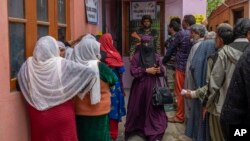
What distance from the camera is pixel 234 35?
4.15 metres

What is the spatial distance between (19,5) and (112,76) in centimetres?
129

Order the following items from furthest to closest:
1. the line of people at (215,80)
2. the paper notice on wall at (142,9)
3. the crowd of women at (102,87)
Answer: the paper notice on wall at (142,9) → the crowd of women at (102,87) → the line of people at (215,80)

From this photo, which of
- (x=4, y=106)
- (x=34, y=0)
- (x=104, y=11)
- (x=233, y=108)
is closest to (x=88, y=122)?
(x=4, y=106)

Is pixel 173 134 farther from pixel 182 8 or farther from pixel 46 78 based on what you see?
pixel 182 8

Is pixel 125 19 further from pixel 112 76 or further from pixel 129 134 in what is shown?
pixel 112 76

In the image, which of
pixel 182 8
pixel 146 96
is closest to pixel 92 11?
pixel 146 96

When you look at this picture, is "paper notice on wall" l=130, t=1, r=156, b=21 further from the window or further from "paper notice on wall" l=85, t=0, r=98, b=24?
the window

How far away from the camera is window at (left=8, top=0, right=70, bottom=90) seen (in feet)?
13.0

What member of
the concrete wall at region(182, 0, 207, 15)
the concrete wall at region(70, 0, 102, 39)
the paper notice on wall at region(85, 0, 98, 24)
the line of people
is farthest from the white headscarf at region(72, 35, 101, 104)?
the concrete wall at region(182, 0, 207, 15)

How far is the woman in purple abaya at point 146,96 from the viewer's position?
19.9 feet

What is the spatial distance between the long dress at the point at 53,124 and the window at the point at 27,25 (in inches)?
15.1

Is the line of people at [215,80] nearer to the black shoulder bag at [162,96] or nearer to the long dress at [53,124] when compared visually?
the black shoulder bag at [162,96]

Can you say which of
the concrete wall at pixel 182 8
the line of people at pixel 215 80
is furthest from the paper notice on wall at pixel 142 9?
the line of people at pixel 215 80

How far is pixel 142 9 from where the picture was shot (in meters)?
9.55
